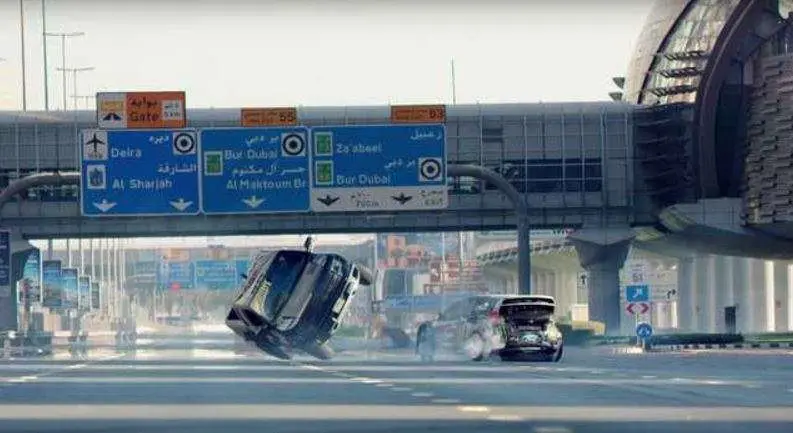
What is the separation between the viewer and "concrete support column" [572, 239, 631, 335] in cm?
7962

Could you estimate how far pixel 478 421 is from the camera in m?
24.3

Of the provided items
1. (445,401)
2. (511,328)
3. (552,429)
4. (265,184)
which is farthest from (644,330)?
(552,429)

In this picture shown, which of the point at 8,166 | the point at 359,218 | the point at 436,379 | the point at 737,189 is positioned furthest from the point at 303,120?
the point at 436,379

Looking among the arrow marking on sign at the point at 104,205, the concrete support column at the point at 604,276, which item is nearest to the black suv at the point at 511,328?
the arrow marking on sign at the point at 104,205

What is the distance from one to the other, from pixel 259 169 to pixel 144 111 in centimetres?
386

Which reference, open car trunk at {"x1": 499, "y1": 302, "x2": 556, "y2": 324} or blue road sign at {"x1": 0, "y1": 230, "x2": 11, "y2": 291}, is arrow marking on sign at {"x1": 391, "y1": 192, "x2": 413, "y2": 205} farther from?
blue road sign at {"x1": 0, "y1": 230, "x2": 11, "y2": 291}

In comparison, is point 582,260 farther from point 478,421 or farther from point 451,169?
point 478,421

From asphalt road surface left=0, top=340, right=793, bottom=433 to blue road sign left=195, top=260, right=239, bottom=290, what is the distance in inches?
4188

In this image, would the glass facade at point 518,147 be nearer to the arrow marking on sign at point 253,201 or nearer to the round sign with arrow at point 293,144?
the arrow marking on sign at point 253,201

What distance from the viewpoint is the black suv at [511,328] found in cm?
5256

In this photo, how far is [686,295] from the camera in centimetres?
12119

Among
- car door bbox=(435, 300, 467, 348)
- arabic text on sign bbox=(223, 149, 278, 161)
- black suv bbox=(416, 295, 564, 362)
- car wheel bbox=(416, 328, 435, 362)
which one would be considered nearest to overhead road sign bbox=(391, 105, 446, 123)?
arabic text on sign bbox=(223, 149, 278, 161)

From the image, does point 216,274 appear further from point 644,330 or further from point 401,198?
point 644,330

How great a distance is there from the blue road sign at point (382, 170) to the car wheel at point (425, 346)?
495 cm
